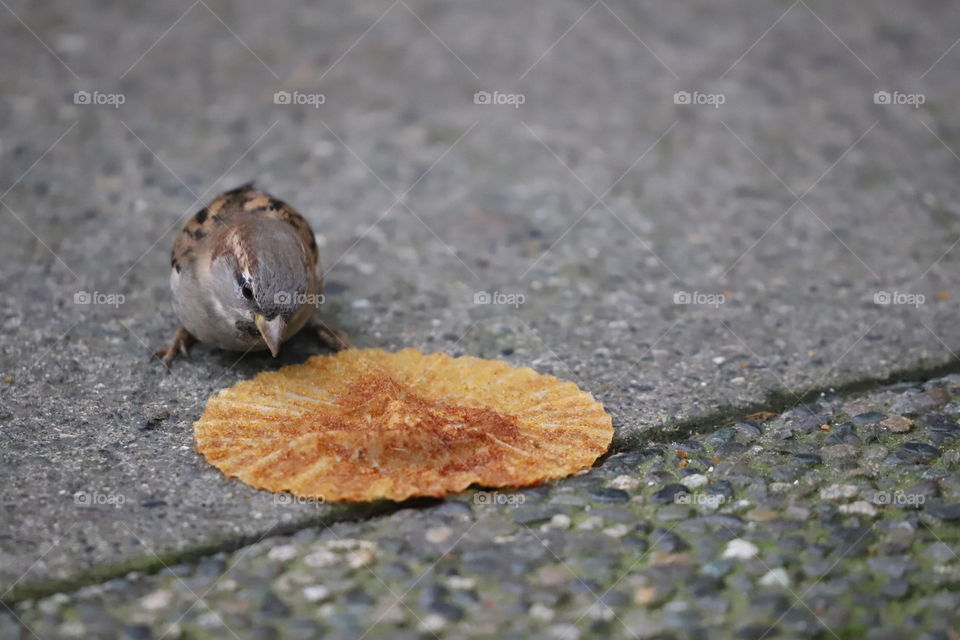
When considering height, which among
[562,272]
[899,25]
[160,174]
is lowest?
[562,272]

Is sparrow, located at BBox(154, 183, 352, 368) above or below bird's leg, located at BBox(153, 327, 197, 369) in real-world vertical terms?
above

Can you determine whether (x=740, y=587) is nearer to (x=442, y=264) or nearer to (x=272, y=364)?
→ (x=272, y=364)

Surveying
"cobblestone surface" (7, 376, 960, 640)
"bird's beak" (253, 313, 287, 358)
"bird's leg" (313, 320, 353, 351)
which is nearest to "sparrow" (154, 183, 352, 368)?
"bird's beak" (253, 313, 287, 358)

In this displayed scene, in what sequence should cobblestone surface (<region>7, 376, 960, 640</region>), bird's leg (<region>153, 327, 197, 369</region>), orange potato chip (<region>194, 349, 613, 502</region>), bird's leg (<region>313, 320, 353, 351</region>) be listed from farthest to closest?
bird's leg (<region>313, 320, 353, 351</region>)
bird's leg (<region>153, 327, 197, 369</region>)
orange potato chip (<region>194, 349, 613, 502</region>)
cobblestone surface (<region>7, 376, 960, 640</region>)

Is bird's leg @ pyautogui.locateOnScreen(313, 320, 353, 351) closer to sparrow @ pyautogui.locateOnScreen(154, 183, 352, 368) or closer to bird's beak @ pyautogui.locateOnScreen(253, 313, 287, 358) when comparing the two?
sparrow @ pyautogui.locateOnScreen(154, 183, 352, 368)

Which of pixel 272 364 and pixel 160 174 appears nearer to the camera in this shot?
pixel 272 364

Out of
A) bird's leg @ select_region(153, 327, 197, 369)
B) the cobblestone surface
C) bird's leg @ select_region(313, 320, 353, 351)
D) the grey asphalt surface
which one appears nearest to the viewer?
the cobblestone surface

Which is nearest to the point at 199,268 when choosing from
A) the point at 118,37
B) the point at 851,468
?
the point at 851,468
